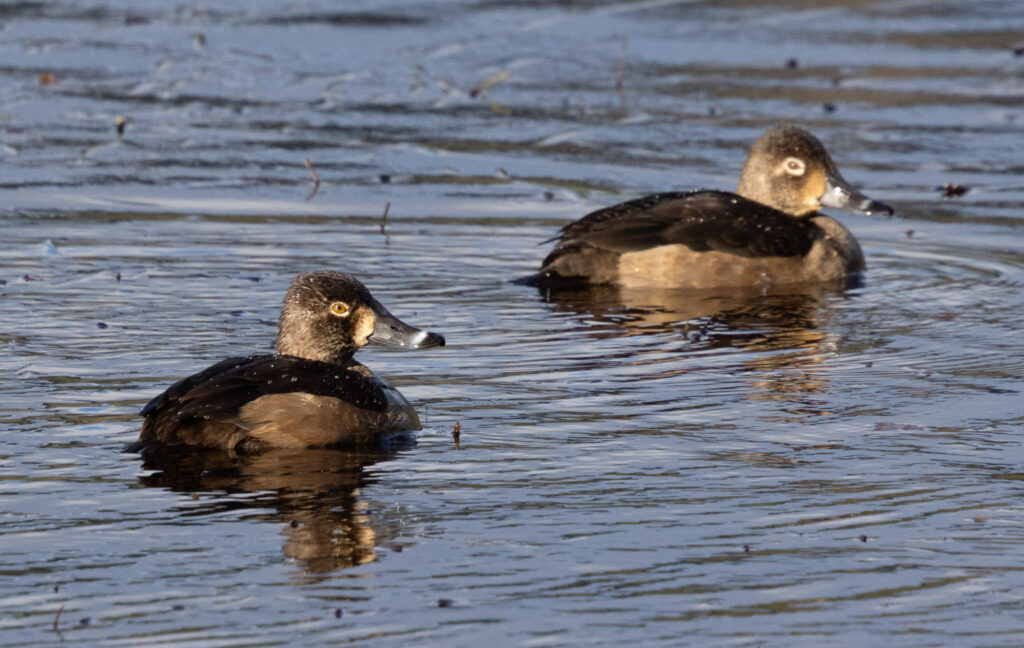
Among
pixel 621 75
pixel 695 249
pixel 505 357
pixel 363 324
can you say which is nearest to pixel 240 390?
pixel 363 324

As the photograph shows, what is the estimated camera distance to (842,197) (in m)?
13.1

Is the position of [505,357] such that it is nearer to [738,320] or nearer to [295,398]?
[738,320]

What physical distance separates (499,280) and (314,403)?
4.39m

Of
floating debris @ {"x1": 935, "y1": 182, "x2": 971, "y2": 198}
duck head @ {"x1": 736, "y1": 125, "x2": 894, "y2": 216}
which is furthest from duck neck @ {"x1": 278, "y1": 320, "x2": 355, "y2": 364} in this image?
floating debris @ {"x1": 935, "y1": 182, "x2": 971, "y2": 198}

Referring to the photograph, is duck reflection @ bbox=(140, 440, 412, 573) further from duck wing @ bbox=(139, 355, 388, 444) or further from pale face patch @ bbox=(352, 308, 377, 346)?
pale face patch @ bbox=(352, 308, 377, 346)

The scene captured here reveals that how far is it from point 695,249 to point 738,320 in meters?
1.35

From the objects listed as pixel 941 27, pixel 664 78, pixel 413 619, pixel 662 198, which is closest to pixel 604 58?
pixel 664 78

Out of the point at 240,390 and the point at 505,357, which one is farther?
the point at 505,357

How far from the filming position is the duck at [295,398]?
7.55m

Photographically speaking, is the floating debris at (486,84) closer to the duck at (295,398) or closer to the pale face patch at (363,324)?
the pale face patch at (363,324)

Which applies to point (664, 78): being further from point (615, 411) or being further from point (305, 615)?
point (305, 615)

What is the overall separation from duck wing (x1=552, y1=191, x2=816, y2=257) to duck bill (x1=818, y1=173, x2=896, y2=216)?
738 millimetres

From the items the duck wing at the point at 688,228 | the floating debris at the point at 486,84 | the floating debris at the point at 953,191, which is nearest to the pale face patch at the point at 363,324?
the duck wing at the point at 688,228

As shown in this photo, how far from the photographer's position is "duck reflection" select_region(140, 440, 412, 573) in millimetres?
6316
